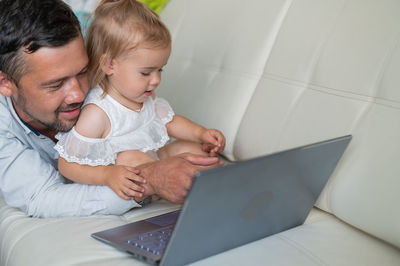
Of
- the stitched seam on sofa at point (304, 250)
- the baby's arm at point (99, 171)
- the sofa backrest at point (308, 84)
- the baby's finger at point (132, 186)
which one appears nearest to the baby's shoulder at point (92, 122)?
the baby's arm at point (99, 171)

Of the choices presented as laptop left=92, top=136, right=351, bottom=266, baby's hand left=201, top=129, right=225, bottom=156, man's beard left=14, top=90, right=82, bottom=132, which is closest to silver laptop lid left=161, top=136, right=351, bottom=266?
laptop left=92, top=136, right=351, bottom=266

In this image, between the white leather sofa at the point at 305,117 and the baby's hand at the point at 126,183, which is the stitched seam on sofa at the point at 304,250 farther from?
the baby's hand at the point at 126,183

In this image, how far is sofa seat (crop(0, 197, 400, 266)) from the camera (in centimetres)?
100

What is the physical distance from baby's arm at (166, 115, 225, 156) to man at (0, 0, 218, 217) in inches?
13.9

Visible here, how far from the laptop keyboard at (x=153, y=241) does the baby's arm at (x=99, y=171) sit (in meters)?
0.16

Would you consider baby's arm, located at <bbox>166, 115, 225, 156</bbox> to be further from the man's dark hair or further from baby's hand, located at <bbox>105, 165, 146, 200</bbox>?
the man's dark hair

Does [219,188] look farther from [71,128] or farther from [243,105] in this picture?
[243,105]

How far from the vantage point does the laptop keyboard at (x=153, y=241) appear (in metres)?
0.97

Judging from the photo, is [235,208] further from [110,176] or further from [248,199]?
[110,176]

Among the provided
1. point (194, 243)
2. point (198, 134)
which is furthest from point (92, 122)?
point (194, 243)

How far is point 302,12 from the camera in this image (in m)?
1.49

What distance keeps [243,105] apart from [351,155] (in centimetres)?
52

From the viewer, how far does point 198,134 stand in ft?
5.20

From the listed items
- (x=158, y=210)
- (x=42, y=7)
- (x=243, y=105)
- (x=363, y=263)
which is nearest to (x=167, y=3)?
(x=243, y=105)
